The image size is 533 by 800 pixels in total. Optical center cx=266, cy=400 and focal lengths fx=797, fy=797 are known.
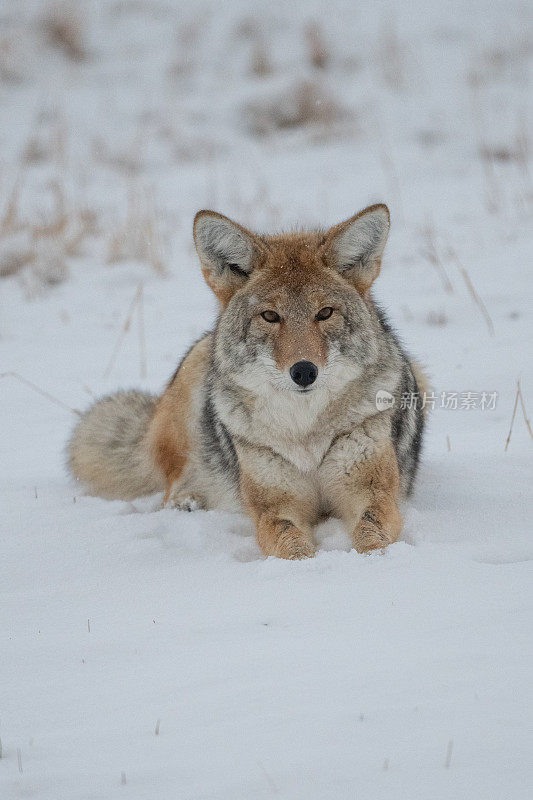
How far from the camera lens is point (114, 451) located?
4.86 metres

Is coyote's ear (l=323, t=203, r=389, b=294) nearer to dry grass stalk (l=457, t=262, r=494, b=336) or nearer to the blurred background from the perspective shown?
the blurred background

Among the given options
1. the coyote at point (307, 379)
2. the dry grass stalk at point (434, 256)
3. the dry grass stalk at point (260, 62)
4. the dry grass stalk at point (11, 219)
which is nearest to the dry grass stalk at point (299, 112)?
the dry grass stalk at point (260, 62)

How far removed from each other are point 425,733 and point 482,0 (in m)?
17.1

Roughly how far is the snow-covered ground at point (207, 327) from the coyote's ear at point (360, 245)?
2.60ft

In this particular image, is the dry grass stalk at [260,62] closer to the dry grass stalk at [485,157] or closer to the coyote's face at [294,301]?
the dry grass stalk at [485,157]

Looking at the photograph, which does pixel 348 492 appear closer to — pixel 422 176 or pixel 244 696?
pixel 244 696

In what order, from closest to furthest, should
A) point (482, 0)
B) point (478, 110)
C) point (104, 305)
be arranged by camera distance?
point (104, 305) < point (478, 110) < point (482, 0)

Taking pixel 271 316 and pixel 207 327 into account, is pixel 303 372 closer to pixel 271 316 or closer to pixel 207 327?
pixel 271 316

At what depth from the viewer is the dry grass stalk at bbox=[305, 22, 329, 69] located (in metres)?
15.0

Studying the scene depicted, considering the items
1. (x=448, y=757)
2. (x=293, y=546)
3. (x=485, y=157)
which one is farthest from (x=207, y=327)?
(x=448, y=757)

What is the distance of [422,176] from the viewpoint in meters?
11.5

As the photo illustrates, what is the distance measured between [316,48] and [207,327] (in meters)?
9.41

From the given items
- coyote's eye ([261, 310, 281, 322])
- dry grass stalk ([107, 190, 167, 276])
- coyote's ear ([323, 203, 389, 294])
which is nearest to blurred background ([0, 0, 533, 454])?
dry grass stalk ([107, 190, 167, 276])

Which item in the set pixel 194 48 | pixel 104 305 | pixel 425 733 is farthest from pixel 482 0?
pixel 425 733
